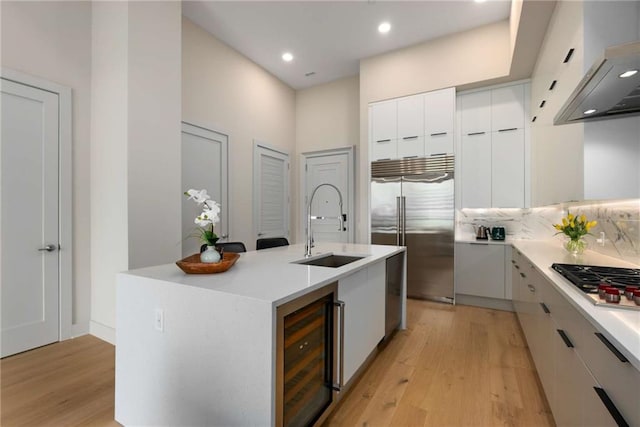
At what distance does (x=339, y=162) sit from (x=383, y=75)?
156cm

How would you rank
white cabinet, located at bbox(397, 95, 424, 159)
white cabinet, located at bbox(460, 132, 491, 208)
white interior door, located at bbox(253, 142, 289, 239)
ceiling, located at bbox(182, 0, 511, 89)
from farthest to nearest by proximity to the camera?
white interior door, located at bbox(253, 142, 289, 239) → white cabinet, located at bbox(397, 95, 424, 159) → white cabinet, located at bbox(460, 132, 491, 208) → ceiling, located at bbox(182, 0, 511, 89)

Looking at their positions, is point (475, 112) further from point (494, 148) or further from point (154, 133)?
point (154, 133)

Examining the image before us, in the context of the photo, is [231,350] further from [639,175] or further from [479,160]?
[479,160]

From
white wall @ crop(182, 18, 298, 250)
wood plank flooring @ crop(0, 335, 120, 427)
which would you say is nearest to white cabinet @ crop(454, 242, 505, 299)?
white wall @ crop(182, 18, 298, 250)

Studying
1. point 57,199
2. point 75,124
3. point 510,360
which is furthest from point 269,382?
point 75,124

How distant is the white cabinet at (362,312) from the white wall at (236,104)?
258cm

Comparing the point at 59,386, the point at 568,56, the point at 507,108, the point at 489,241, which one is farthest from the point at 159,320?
the point at 507,108

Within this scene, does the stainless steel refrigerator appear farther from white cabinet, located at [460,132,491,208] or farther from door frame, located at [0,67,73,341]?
door frame, located at [0,67,73,341]

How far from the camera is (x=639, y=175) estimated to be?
171cm

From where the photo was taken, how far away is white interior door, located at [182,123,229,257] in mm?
3607

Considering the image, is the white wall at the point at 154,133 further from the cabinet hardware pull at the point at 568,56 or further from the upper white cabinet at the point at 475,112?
the upper white cabinet at the point at 475,112

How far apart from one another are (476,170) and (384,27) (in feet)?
7.18

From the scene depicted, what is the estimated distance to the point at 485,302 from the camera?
3783mm

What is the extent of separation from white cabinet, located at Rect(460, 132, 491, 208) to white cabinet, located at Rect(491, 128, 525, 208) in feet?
0.19
